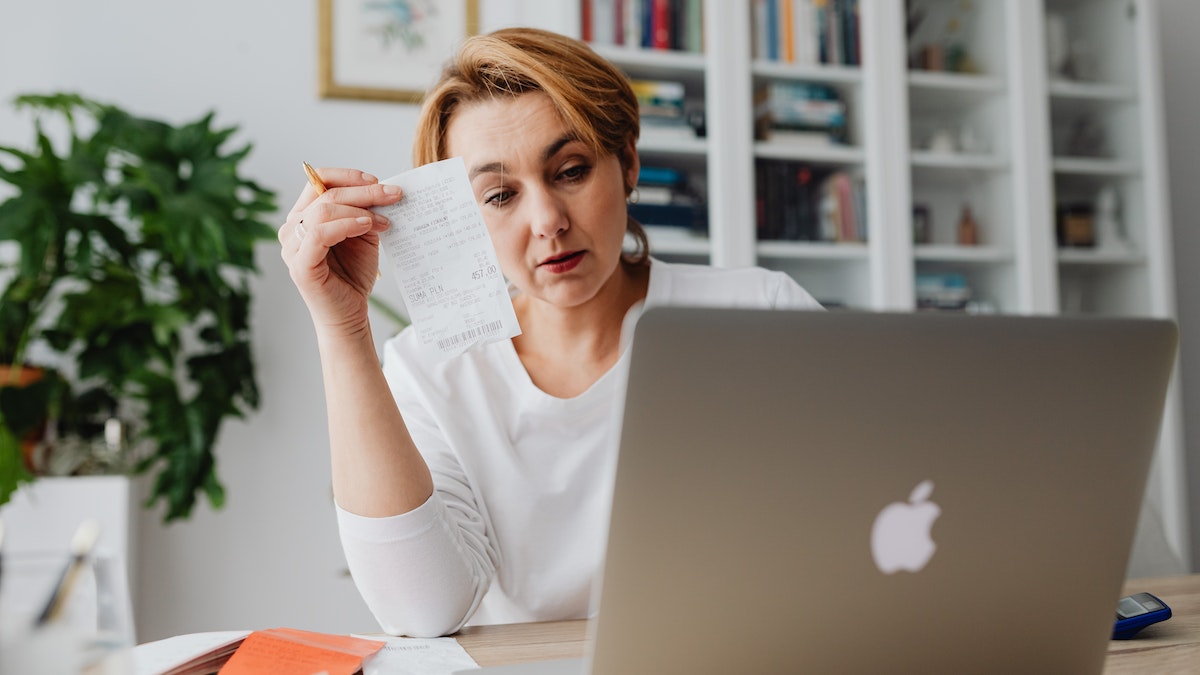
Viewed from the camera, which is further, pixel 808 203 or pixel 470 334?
pixel 808 203

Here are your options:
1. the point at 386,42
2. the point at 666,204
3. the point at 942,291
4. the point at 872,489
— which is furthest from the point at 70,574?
the point at 942,291

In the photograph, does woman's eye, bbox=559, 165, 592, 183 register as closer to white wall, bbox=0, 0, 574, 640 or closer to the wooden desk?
the wooden desk

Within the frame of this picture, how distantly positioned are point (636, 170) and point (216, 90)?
157 centimetres

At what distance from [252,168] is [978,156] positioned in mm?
2014

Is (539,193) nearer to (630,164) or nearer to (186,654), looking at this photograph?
(630,164)

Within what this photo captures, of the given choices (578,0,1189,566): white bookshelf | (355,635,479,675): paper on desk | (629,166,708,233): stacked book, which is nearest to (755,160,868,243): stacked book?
(578,0,1189,566): white bookshelf

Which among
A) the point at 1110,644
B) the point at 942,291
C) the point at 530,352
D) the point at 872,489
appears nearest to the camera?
the point at 872,489

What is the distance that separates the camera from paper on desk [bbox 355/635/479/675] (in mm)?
764

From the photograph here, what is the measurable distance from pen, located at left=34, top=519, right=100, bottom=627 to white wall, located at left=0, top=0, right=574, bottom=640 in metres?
2.16

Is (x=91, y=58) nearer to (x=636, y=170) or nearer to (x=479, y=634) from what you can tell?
(x=636, y=170)

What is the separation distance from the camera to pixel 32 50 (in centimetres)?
237

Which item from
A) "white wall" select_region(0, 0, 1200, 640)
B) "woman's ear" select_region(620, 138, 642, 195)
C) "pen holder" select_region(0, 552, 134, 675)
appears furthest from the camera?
"white wall" select_region(0, 0, 1200, 640)

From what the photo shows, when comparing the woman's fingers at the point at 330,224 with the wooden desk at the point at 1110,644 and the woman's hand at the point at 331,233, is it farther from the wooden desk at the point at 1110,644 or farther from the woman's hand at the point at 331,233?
the wooden desk at the point at 1110,644

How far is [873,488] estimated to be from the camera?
1.76 feet
